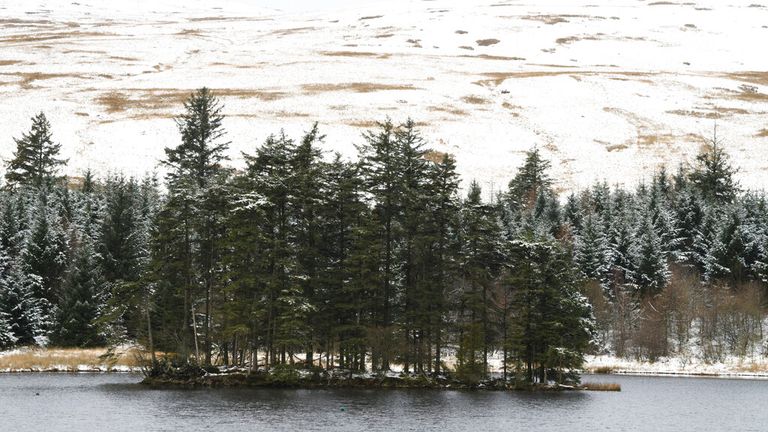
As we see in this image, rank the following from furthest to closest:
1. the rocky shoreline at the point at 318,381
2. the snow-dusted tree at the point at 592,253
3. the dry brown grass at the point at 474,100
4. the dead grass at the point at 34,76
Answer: the dead grass at the point at 34,76, the dry brown grass at the point at 474,100, the snow-dusted tree at the point at 592,253, the rocky shoreline at the point at 318,381

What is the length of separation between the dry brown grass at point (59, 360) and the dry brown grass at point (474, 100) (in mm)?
114141

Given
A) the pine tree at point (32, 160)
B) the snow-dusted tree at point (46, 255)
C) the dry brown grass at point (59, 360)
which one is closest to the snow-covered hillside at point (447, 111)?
the pine tree at point (32, 160)

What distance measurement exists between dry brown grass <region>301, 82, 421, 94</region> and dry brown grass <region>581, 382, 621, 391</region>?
12274cm

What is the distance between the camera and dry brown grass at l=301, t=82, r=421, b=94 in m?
176

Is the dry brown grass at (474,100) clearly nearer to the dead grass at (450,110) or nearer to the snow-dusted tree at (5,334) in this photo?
the dead grass at (450,110)

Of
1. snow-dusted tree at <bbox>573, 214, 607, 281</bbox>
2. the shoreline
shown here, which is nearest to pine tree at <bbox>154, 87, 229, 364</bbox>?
the shoreline

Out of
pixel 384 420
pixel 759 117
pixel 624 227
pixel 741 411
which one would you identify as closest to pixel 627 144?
pixel 759 117

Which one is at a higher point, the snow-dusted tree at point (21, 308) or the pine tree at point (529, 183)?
the pine tree at point (529, 183)

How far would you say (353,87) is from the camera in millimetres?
179250

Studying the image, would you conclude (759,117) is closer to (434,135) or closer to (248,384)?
(434,135)

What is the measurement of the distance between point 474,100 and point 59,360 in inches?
4760

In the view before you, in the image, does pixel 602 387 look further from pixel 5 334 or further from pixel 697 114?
pixel 697 114

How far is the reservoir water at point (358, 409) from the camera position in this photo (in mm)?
38344

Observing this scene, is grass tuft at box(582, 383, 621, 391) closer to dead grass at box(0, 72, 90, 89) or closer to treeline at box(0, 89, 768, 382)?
treeline at box(0, 89, 768, 382)
